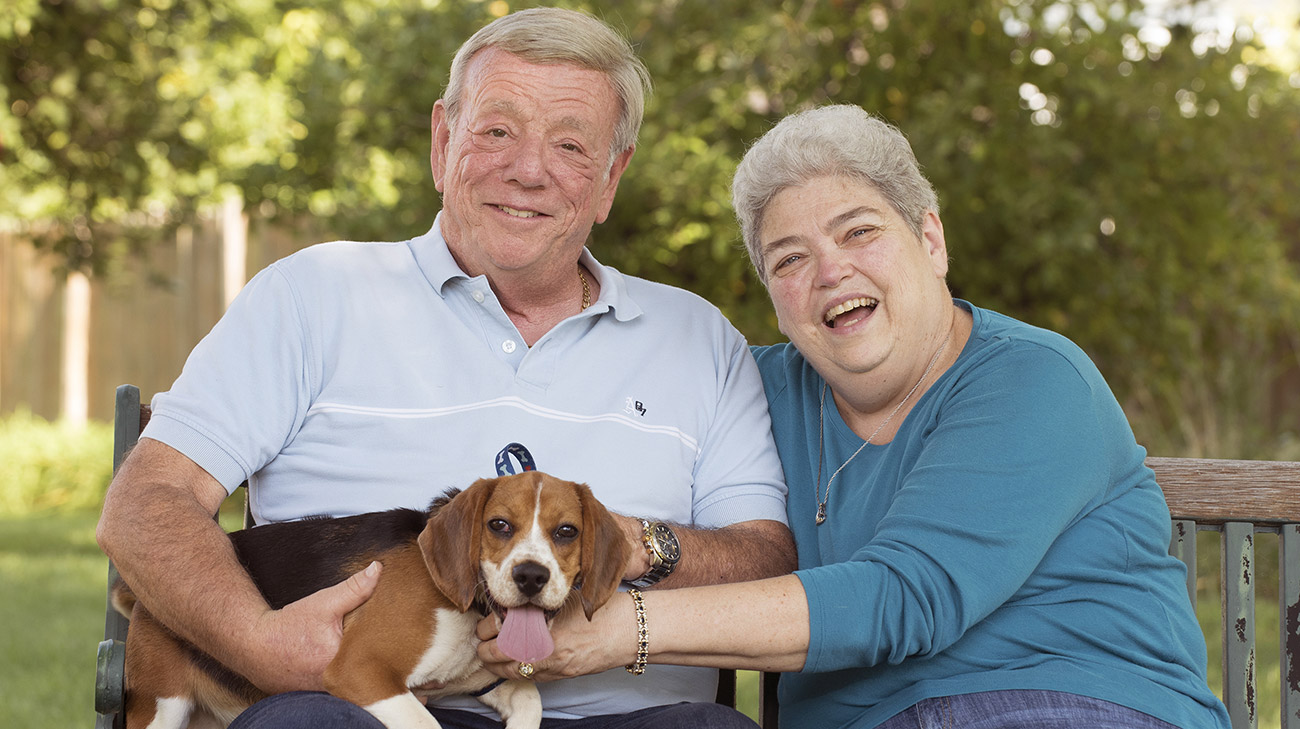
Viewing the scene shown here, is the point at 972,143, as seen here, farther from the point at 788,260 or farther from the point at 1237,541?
the point at 788,260

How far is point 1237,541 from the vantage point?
9.68 feet

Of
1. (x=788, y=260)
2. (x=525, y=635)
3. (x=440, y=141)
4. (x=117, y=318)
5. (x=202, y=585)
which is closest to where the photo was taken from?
(x=525, y=635)

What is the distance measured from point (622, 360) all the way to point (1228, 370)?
629 cm

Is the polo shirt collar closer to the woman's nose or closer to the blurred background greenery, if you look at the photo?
the woman's nose

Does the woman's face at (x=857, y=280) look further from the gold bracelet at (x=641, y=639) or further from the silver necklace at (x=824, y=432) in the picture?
the gold bracelet at (x=641, y=639)

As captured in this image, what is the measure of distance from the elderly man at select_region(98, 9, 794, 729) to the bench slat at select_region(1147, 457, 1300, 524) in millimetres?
1019

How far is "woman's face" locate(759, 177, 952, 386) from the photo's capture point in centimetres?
271

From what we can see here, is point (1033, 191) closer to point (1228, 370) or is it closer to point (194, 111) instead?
point (1228, 370)

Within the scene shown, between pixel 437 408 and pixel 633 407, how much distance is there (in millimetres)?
500

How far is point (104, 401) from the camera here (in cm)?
1222

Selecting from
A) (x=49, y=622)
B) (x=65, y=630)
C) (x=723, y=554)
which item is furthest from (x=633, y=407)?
(x=49, y=622)

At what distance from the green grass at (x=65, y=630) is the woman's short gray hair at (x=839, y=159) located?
287cm

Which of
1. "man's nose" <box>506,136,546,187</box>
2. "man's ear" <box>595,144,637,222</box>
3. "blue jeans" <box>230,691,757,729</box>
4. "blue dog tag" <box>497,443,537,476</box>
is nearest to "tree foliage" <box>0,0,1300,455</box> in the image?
"man's ear" <box>595,144,637,222</box>

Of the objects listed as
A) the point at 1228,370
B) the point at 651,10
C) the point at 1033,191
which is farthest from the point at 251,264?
the point at 1228,370
